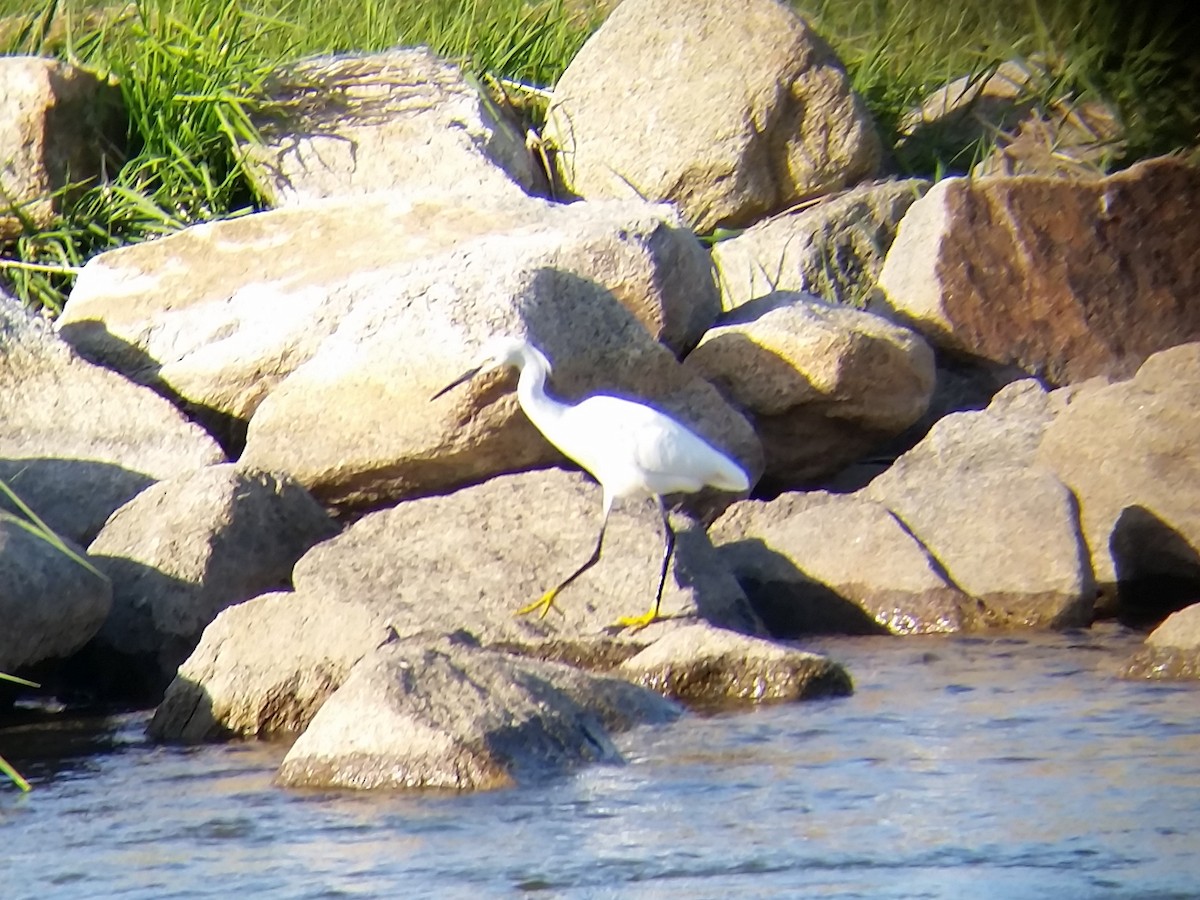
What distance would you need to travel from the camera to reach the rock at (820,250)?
31.7 ft

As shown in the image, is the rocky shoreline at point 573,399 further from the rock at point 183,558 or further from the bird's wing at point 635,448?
the bird's wing at point 635,448

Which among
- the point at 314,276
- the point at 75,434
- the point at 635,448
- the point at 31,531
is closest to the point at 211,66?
the point at 314,276

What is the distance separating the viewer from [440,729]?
4777 millimetres

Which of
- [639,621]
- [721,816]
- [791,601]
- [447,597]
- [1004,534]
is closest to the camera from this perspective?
[721,816]

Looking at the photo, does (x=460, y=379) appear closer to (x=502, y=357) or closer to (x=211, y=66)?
(x=502, y=357)

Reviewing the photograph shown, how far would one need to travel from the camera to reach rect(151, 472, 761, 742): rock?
5.60m

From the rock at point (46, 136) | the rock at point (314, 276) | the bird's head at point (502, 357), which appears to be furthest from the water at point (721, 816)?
the rock at point (46, 136)

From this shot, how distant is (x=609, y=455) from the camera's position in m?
6.82

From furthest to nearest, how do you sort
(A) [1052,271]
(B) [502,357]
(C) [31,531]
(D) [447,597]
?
1. (A) [1052,271]
2. (B) [502,357]
3. (D) [447,597]
4. (C) [31,531]

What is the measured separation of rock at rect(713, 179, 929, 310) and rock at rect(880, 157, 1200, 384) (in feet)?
1.28

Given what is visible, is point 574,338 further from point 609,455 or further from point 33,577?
point 33,577

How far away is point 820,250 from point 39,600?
505cm

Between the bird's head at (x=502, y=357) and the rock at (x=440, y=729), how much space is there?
191 centimetres

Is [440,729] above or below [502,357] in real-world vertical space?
below
